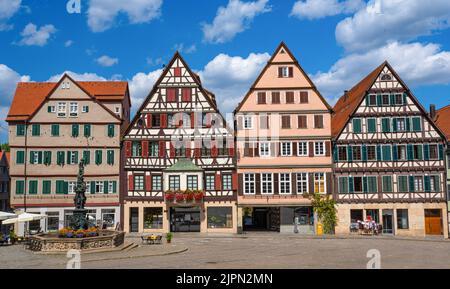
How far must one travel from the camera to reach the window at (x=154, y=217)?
43.5 m

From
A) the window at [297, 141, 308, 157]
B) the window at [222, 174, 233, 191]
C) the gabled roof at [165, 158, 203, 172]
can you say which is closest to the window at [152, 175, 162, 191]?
the gabled roof at [165, 158, 203, 172]

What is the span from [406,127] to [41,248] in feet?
104

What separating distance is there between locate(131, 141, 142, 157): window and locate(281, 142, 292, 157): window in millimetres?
12730

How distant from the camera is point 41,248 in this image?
25.3 m

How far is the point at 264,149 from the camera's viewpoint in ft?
143

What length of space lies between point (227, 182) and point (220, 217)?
3.17 m

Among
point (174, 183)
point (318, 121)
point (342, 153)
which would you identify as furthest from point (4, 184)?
point (342, 153)

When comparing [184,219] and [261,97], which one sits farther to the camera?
[184,219]

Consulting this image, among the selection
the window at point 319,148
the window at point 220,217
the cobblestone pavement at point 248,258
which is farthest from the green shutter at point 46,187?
the window at point 319,148

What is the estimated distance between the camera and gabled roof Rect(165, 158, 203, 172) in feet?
141

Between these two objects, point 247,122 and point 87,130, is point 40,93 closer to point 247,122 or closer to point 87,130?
point 87,130

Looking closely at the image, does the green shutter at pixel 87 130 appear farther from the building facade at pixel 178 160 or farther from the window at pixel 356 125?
the window at pixel 356 125
